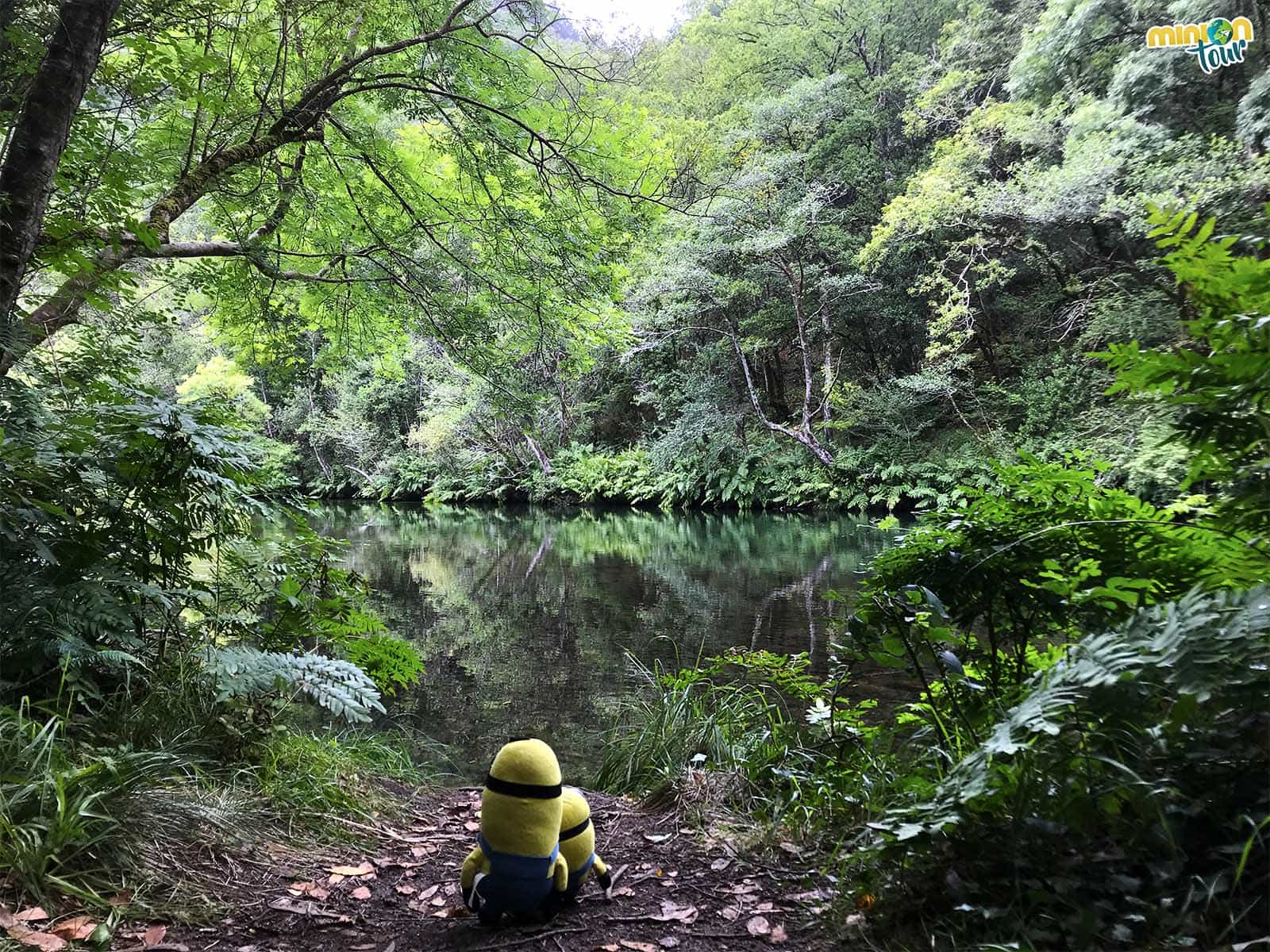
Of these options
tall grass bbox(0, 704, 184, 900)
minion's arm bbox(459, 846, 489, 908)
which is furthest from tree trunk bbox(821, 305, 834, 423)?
tall grass bbox(0, 704, 184, 900)

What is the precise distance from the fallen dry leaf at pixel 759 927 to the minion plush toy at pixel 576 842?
18.3 inches

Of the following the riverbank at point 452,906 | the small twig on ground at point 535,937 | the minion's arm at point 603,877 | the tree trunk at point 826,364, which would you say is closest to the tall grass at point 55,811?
the riverbank at point 452,906

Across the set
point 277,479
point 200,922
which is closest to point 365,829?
point 200,922

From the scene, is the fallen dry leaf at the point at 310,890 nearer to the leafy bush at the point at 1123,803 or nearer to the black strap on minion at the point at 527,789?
the black strap on minion at the point at 527,789

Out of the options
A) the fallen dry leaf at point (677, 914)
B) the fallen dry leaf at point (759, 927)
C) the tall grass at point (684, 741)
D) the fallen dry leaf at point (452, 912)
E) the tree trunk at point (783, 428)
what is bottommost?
the tall grass at point (684, 741)

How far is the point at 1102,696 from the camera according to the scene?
1332mm

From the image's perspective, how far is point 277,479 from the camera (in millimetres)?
3057

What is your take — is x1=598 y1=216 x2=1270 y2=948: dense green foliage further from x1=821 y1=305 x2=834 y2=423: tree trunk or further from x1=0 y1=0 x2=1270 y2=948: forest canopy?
x1=821 y1=305 x2=834 y2=423: tree trunk

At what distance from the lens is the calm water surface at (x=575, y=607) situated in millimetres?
5266

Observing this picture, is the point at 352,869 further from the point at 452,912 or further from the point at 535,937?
the point at 535,937

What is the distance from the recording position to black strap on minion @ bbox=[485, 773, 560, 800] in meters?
1.86

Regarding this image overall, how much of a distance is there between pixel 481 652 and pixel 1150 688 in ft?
20.9

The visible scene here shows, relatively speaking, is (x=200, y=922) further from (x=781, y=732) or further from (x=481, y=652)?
(x=481, y=652)

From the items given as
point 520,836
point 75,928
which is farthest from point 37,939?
point 520,836
